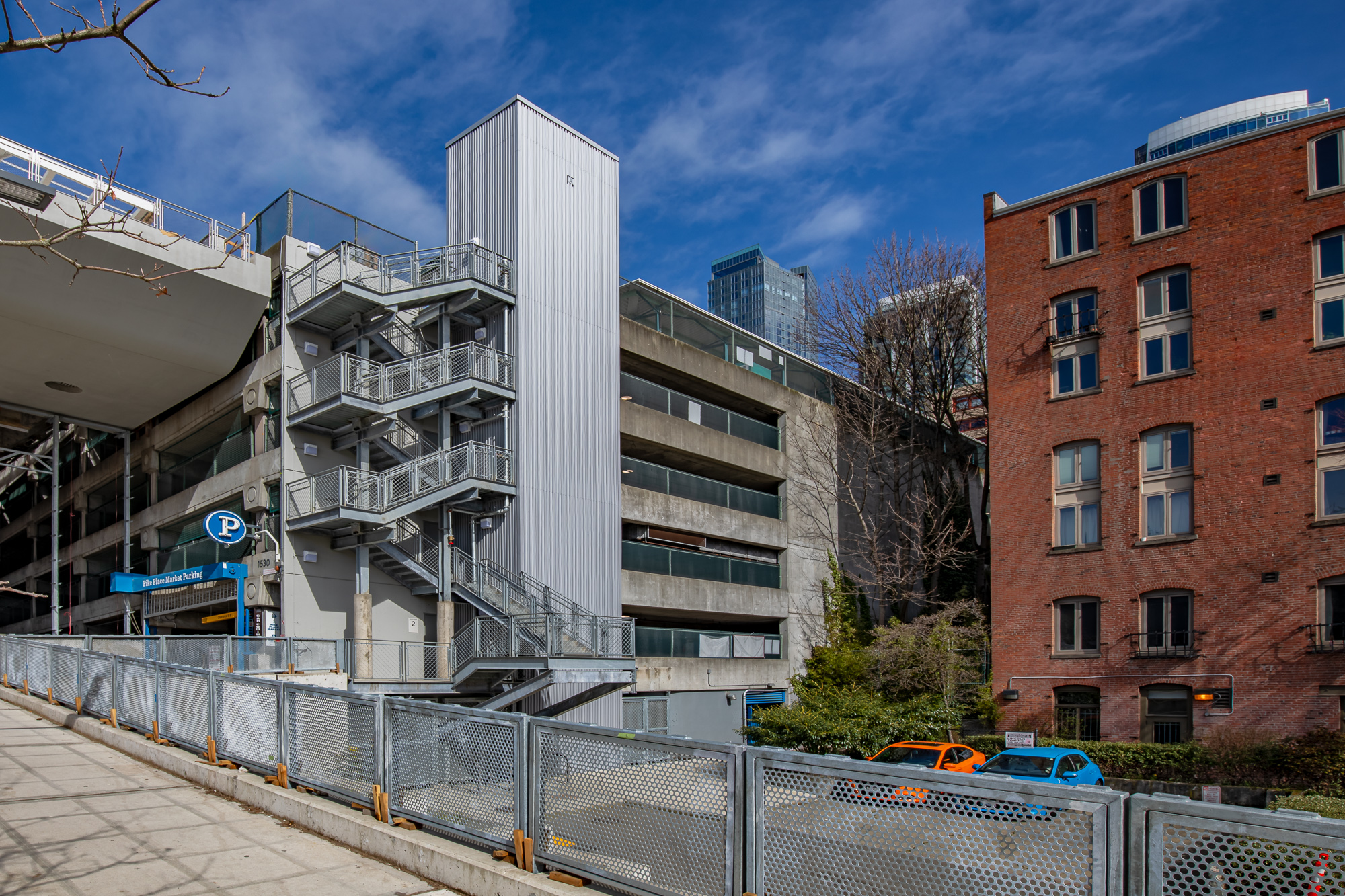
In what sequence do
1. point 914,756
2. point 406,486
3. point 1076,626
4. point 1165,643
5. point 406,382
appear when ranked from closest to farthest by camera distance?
point 914,756 < point 406,486 < point 406,382 < point 1165,643 < point 1076,626

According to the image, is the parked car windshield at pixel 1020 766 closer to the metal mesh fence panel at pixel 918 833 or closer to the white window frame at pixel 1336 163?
the metal mesh fence panel at pixel 918 833

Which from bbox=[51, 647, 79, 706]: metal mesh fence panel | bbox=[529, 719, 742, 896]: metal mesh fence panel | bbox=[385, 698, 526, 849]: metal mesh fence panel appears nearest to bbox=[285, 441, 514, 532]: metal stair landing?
bbox=[51, 647, 79, 706]: metal mesh fence panel

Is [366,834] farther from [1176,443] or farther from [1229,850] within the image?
[1176,443]

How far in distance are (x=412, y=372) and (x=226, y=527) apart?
6.78m

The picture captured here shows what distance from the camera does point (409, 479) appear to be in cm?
2733

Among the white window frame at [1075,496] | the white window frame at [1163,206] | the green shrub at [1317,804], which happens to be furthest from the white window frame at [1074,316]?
the green shrub at [1317,804]

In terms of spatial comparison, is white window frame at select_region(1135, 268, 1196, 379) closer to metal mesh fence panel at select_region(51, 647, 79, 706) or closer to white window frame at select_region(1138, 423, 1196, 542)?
white window frame at select_region(1138, 423, 1196, 542)

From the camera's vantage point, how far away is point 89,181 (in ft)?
90.0

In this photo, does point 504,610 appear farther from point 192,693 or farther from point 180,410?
point 180,410

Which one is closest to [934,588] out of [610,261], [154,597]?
[610,261]

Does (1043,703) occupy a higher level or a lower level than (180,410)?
lower

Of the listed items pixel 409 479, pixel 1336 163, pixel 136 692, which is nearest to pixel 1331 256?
pixel 1336 163

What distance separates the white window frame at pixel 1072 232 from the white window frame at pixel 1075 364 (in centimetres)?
293

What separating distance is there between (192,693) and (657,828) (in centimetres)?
889
